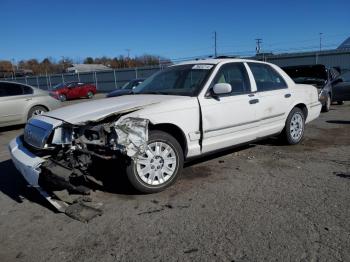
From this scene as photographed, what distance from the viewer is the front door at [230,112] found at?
16.8ft

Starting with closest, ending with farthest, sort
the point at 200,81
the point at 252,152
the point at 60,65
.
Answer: the point at 200,81 → the point at 252,152 → the point at 60,65

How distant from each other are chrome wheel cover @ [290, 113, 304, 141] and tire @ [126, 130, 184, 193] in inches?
115

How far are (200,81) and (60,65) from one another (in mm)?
100630

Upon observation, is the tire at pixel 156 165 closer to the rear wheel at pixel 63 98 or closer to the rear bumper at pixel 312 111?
the rear bumper at pixel 312 111

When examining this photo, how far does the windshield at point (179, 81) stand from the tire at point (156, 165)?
868 millimetres

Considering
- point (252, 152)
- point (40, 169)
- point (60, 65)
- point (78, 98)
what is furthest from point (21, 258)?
point (60, 65)

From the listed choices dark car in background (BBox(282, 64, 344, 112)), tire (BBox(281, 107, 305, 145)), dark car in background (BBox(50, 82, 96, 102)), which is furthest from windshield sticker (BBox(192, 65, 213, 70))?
dark car in background (BBox(50, 82, 96, 102))

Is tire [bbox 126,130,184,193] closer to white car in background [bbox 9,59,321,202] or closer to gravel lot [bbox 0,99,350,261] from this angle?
white car in background [bbox 9,59,321,202]

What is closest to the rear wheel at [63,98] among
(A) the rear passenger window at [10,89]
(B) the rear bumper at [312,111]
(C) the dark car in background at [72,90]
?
(C) the dark car in background at [72,90]

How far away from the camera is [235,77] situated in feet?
19.0

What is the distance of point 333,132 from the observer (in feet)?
27.6

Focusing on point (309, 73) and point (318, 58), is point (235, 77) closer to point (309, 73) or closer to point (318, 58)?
point (309, 73)

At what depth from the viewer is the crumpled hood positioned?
441 centimetres

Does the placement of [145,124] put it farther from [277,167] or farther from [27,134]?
[277,167]
